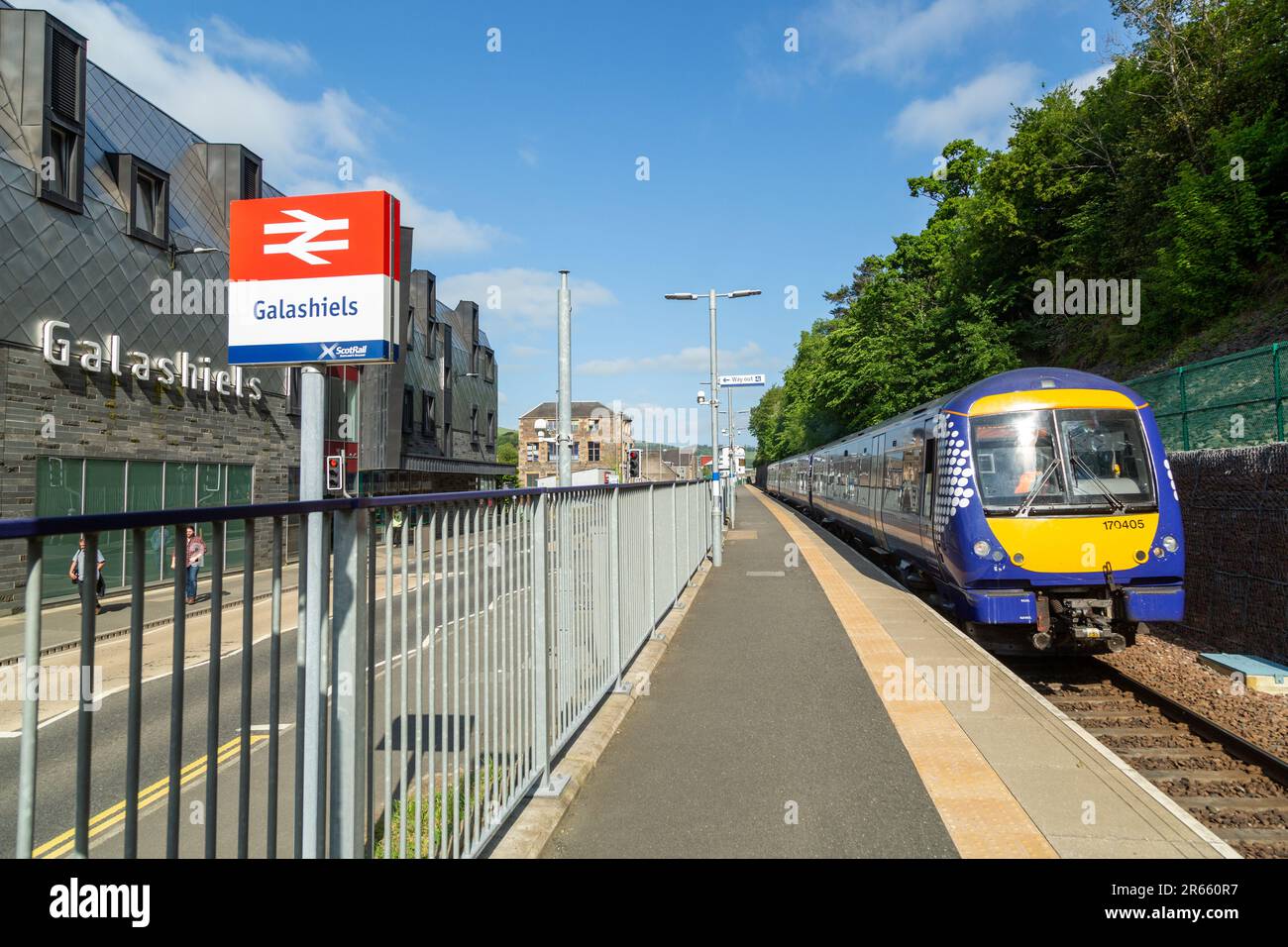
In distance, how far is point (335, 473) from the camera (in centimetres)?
479

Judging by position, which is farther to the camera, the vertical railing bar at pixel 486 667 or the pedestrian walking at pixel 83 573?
the vertical railing bar at pixel 486 667

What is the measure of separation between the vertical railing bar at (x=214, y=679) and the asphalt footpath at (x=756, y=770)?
2.32 meters

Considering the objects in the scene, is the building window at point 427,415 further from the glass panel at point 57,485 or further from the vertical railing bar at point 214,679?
the vertical railing bar at point 214,679

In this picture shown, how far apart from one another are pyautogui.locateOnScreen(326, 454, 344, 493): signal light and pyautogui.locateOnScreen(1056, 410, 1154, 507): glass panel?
7.53m

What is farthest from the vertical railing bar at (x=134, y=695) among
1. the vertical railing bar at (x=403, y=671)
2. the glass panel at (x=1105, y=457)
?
the glass panel at (x=1105, y=457)

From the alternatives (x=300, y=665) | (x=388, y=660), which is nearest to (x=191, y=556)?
(x=300, y=665)

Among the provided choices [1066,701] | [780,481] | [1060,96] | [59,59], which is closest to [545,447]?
[780,481]

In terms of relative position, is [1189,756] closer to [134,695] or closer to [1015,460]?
[1015,460]

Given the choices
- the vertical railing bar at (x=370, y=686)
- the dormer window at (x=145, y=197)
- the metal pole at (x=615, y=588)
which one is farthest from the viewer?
the dormer window at (x=145, y=197)

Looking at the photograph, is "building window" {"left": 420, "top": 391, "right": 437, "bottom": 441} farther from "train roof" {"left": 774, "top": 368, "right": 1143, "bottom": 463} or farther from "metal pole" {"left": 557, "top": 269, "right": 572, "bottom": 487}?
"train roof" {"left": 774, "top": 368, "right": 1143, "bottom": 463}

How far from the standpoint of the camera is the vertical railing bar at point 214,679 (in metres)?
2.02

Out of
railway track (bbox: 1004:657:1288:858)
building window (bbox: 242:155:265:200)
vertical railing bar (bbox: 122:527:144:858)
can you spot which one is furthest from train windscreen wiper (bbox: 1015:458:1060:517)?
building window (bbox: 242:155:265:200)

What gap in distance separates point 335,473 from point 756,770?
Answer: 3.34 meters
